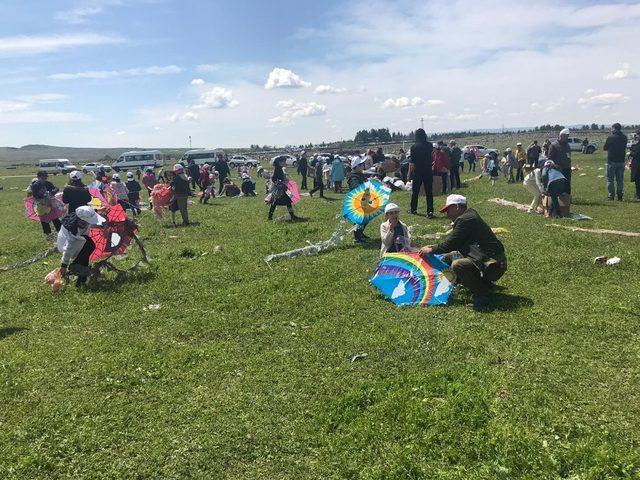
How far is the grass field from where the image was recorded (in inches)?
172

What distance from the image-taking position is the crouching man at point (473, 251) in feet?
24.3

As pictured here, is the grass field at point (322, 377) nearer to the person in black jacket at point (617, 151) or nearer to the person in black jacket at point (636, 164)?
the person in black jacket at point (617, 151)

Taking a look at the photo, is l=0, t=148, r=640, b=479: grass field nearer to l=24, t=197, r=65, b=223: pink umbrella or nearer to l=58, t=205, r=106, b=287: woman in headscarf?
l=58, t=205, r=106, b=287: woman in headscarf

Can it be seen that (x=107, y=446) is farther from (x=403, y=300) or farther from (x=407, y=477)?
(x=403, y=300)

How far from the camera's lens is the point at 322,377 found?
19.2 ft

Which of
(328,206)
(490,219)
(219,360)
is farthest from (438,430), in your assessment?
(328,206)

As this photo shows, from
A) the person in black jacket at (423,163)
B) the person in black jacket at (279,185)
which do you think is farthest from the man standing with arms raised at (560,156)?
the person in black jacket at (279,185)

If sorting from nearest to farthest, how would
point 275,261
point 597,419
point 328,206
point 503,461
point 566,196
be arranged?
point 503,461, point 597,419, point 275,261, point 566,196, point 328,206

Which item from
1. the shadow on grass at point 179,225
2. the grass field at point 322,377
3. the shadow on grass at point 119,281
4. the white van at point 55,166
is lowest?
the grass field at point 322,377

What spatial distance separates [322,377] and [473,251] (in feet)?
10.5

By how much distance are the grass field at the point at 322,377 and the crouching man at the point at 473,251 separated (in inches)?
14.4

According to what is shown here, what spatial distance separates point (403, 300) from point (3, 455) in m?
5.44

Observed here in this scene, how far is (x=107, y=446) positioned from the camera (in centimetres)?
477

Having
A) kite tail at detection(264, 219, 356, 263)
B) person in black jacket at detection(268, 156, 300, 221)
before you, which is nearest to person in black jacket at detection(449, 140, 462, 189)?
person in black jacket at detection(268, 156, 300, 221)
